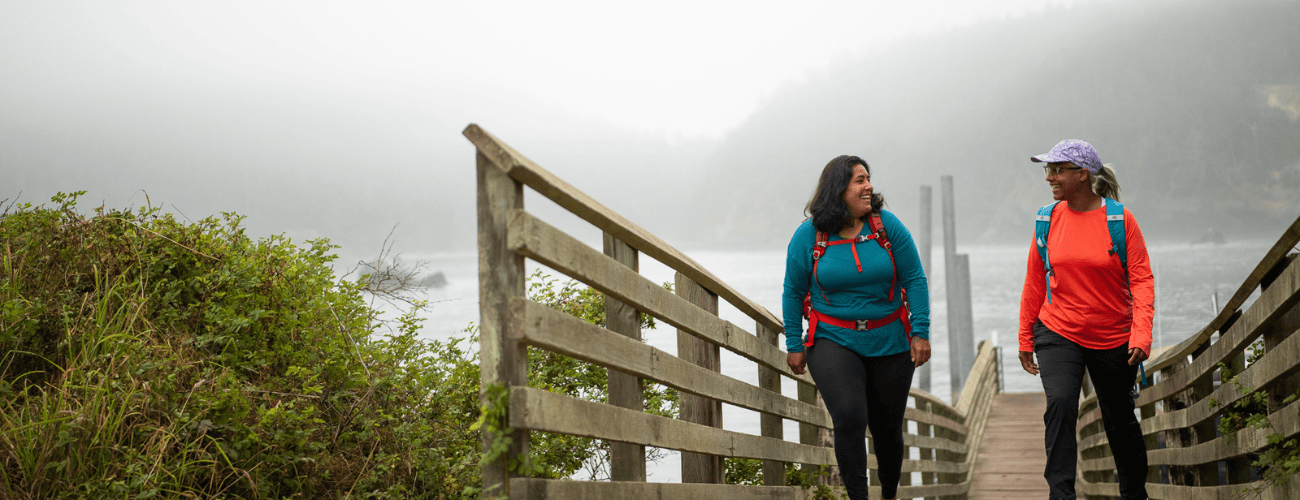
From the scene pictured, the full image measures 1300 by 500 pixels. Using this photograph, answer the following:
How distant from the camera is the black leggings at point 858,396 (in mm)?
3602

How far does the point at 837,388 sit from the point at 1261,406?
145cm

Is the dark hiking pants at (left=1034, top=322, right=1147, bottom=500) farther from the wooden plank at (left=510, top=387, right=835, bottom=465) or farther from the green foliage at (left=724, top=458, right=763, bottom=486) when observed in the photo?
the green foliage at (left=724, top=458, right=763, bottom=486)

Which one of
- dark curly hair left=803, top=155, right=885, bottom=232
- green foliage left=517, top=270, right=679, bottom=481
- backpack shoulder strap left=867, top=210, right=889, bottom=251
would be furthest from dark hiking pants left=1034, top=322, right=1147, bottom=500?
green foliage left=517, top=270, right=679, bottom=481

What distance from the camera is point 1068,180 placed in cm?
365

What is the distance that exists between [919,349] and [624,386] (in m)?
1.51

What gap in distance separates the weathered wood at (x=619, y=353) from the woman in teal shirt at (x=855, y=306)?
0.36 metres

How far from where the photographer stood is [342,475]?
3.40m

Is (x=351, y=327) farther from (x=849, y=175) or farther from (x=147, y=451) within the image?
(x=849, y=175)

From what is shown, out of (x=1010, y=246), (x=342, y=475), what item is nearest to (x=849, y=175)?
(x=342, y=475)

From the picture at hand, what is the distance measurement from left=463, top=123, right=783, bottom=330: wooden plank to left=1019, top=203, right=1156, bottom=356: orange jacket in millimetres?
1307

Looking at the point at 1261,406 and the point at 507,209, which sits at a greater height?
the point at 507,209

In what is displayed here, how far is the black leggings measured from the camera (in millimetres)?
3602

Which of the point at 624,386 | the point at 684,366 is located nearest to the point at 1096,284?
the point at 684,366

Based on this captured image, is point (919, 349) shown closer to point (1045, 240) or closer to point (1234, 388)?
point (1045, 240)
